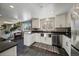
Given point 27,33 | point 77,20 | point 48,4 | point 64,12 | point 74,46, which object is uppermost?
point 48,4

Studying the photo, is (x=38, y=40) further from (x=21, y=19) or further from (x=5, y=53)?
(x=5, y=53)

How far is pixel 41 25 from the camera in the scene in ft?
5.26

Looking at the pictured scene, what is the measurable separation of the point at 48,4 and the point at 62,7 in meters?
0.24

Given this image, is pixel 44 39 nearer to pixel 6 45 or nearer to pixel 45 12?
pixel 45 12

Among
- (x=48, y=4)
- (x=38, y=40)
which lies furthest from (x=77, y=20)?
(x=38, y=40)

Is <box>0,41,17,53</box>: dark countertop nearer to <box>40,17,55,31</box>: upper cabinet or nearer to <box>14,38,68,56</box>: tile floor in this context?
<box>14,38,68,56</box>: tile floor

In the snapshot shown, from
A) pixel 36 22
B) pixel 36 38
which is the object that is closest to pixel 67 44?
pixel 36 38

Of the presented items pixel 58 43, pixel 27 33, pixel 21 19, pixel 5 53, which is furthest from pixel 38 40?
pixel 5 53

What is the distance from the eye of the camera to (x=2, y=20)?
1.56 metres

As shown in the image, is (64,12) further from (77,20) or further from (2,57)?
(2,57)

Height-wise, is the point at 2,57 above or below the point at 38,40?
below

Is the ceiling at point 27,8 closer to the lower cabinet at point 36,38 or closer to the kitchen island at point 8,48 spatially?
the lower cabinet at point 36,38

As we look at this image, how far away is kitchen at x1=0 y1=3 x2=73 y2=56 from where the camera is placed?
156 centimetres

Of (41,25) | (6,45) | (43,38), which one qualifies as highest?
(41,25)
